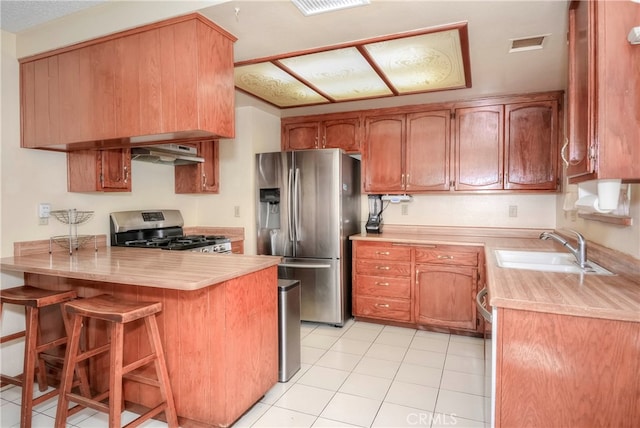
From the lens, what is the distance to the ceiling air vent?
218 centimetres

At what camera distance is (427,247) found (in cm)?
337

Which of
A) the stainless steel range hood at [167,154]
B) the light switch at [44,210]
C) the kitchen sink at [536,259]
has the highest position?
the stainless steel range hood at [167,154]

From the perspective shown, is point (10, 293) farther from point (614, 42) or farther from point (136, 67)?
point (614, 42)

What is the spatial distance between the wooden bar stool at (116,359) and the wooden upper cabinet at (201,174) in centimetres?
197

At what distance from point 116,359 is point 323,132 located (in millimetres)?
3092

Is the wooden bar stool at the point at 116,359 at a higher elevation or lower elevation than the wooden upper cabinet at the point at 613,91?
lower

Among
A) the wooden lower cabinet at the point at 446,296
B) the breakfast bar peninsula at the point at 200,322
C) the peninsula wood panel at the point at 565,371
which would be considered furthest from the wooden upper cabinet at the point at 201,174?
the peninsula wood panel at the point at 565,371

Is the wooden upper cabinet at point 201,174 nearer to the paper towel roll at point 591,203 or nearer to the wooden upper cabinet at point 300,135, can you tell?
the wooden upper cabinet at point 300,135

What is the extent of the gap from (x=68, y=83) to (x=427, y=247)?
122 inches

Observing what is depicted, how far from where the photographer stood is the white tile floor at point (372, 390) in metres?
2.00

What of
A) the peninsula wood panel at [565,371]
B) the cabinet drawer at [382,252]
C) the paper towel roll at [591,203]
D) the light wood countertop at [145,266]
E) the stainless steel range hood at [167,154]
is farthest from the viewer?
the cabinet drawer at [382,252]

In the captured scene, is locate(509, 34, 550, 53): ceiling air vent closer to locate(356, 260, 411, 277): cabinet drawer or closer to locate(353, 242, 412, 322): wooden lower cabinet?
locate(353, 242, 412, 322): wooden lower cabinet

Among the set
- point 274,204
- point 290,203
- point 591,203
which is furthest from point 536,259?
point 274,204

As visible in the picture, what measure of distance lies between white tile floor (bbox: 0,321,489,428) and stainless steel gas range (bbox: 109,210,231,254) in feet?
4.01
